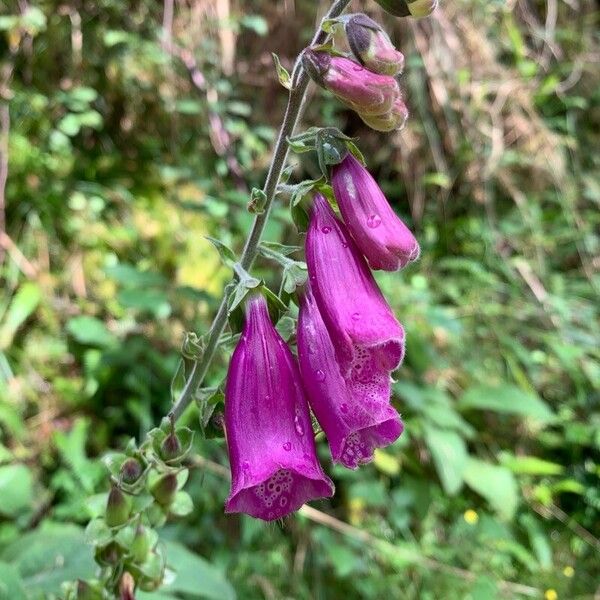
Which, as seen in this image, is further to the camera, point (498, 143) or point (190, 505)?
point (498, 143)

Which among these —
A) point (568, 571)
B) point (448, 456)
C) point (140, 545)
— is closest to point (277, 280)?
point (448, 456)

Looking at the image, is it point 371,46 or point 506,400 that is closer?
point 371,46

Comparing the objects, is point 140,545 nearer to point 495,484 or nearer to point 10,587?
point 10,587

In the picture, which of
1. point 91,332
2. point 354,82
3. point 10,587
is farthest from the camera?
point 91,332

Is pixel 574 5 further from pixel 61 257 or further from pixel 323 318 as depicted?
pixel 323 318

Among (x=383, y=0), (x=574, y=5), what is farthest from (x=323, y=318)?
(x=574, y=5)

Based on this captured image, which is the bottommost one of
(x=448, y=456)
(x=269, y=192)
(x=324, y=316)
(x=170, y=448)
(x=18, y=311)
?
(x=448, y=456)
